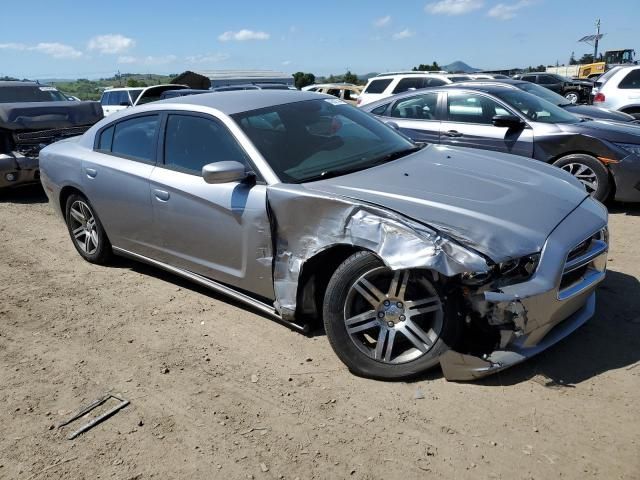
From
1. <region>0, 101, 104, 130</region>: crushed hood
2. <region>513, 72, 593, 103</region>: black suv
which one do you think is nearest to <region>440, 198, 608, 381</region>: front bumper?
<region>0, 101, 104, 130</region>: crushed hood

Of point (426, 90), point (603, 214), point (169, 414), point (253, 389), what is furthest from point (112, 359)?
point (426, 90)

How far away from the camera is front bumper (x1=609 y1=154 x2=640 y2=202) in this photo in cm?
635

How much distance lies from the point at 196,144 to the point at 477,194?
2097 millimetres

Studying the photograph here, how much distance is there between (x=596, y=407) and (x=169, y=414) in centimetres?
228

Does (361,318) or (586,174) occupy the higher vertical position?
(586,174)

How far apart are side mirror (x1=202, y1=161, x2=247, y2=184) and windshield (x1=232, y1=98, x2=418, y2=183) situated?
233 millimetres

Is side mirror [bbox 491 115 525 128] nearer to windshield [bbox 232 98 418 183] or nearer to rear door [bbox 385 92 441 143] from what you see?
rear door [bbox 385 92 441 143]

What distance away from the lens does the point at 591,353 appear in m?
3.36

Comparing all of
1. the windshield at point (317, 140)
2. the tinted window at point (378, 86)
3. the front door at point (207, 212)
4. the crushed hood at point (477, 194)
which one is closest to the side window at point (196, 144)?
the front door at point (207, 212)

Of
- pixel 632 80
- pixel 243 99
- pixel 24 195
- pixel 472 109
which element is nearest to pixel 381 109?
pixel 472 109

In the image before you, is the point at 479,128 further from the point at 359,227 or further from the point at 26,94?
the point at 26,94

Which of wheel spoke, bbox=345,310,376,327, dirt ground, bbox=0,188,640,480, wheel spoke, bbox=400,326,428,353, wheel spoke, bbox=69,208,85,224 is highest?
wheel spoke, bbox=69,208,85,224

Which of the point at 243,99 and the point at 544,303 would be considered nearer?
the point at 544,303

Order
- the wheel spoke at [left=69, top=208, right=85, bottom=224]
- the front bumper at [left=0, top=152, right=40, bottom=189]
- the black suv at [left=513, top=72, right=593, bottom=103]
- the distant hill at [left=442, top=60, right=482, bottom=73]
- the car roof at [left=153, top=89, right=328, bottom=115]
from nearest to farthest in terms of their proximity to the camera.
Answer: the car roof at [left=153, top=89, right=328, bottom=115] → the wheel spoke at [left=69, top=208, right=85, bottom=224] → the front bumper at [left=0, top=152, right=40, bottom=189] → the black suv at [left=513, top=72, right=593, bottom=103] → the distant hill at [left=442, top=60, right=482, bottom=73]
